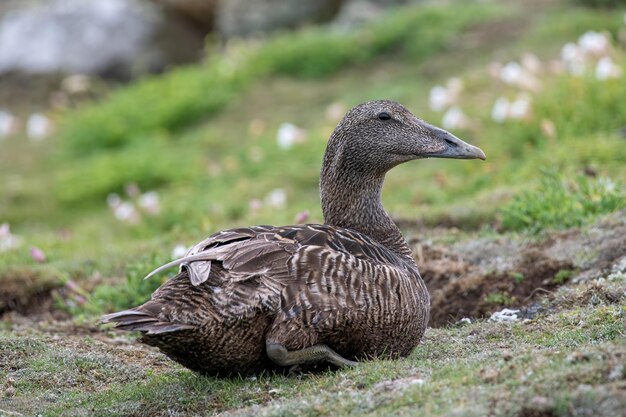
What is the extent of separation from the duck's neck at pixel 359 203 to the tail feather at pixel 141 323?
1.56m

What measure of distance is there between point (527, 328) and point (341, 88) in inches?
367

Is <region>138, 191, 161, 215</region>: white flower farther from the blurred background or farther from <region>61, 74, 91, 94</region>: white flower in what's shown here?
<region>61, 74, 91, 94</region>: white flower

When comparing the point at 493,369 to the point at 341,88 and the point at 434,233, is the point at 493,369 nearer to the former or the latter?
the point at 434,233

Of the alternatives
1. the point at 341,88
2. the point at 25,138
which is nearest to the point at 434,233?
the point at 341,88

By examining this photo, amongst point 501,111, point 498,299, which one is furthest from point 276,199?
point 498,299

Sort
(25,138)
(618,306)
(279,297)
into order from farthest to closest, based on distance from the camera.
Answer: (25,138) → (618,306) → (279,297)

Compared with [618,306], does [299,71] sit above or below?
above

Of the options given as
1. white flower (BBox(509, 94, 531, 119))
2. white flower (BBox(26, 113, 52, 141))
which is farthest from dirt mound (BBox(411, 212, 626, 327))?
white flower (BBox(26, 113, 52, 141))

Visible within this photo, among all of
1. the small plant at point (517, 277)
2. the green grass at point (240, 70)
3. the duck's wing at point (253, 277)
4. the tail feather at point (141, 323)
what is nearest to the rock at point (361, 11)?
the green grass at point (240, 70)

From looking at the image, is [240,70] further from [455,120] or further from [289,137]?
[455,120]

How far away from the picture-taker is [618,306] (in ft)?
17.9

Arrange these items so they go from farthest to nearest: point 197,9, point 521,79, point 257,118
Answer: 1. point 197,9
2. point 257,118
3. point 521,79

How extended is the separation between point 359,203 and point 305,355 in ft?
3.95

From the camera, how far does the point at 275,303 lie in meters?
4.93
